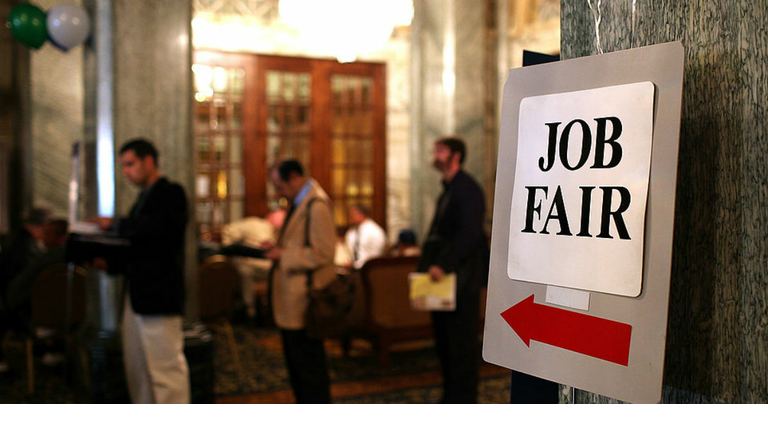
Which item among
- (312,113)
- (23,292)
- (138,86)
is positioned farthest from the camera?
(312,113)

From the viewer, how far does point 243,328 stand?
744cm

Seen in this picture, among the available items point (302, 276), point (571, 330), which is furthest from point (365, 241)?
point (571, 330)

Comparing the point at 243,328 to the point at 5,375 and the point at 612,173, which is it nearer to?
the point at 5,375

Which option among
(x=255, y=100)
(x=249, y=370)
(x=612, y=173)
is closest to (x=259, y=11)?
(x=255, y=100)

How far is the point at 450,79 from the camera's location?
6.48 meters

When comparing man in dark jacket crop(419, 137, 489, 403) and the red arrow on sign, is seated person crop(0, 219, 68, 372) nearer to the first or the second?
man in dark jacket crop(419, 137, 489, 403)

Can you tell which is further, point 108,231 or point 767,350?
point 108,231

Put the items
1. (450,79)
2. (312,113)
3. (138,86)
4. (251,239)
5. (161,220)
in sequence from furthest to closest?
(312,113) < (251,239) < (450,79) < (138,86) < (161,220)

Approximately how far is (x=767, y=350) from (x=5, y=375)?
18.5 feet

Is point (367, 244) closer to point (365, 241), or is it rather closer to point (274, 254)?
point (365, 241)

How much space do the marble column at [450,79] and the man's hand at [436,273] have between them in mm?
2678

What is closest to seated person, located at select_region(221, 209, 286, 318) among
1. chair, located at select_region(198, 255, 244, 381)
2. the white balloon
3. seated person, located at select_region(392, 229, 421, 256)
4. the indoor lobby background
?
the indoor lobby background

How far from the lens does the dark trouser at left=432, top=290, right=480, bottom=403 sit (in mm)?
3770

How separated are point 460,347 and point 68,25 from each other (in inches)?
116
